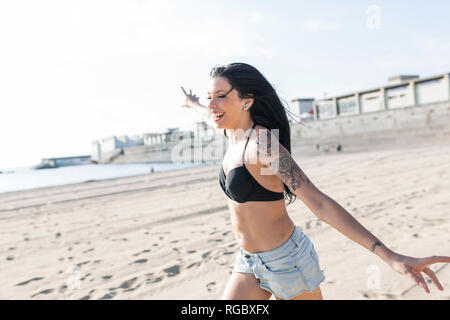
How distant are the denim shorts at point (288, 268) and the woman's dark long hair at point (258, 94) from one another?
350mm

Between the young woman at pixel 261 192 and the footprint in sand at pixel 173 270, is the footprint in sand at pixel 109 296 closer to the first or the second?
the footprint in sand at pixel 173 270

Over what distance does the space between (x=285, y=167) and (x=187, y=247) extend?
12.3 ft

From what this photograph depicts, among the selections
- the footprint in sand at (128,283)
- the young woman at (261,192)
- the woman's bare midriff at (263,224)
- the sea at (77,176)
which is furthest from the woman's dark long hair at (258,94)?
the sea at (77,176)

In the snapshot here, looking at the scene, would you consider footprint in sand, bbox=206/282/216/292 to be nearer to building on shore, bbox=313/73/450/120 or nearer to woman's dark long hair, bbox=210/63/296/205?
woman's dark long hair, bbox=210/63/296/205

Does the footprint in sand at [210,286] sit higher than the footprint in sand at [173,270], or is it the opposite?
the footprint in sand at [210,286]

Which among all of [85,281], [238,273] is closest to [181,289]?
[85,281]

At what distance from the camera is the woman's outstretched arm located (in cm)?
153

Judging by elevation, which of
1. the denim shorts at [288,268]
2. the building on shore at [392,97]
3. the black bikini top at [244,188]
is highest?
the building on shore at [392,97]

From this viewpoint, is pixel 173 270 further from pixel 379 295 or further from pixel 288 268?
pixel 288 268

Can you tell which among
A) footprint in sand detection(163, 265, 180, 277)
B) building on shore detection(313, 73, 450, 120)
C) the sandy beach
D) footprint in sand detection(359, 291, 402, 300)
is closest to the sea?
building on shore detection(313, 73, 450, 120)

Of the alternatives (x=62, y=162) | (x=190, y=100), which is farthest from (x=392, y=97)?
(x=62, y=162)

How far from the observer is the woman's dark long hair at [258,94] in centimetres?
221
